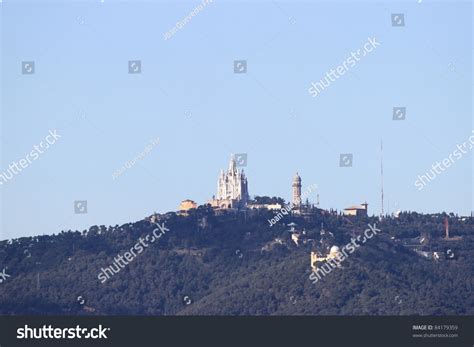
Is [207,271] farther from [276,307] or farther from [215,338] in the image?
[215,338]

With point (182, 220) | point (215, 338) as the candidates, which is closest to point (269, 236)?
point (182, 220)

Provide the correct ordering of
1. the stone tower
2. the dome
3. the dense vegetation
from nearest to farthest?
1. the dense vegetation
2. the dome
3. the stone tower

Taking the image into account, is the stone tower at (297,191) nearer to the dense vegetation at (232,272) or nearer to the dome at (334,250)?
the dense vegetation at (232,272)

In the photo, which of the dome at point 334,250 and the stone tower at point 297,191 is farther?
the stone tower at point 297,191

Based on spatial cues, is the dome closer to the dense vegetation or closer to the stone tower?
the dense vegetation

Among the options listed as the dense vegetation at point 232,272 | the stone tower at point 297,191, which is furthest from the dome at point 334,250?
the stone tower at point 297,191

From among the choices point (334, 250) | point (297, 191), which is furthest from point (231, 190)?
point (334, 250)

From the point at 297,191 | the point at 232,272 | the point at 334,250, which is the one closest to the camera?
the point at 232,272

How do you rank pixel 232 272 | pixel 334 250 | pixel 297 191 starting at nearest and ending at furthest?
pixel 232 272 → pixel 334 250 → pixel 297 191

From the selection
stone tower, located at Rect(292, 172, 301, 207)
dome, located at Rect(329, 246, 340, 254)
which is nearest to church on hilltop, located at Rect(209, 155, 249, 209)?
stone tower, located at Rect(292, 172, 301, 207)

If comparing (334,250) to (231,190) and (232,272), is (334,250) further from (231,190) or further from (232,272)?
(231,190)
